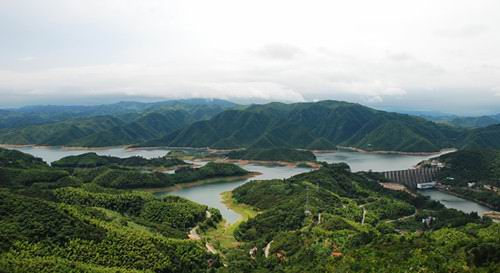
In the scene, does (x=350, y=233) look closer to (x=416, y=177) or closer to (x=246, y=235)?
(x=246, y=235)

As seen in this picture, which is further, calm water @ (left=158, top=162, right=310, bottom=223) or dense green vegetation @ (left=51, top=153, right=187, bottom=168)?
dense green vegetation @ (left=51, top=153, right=187, bottom=168)

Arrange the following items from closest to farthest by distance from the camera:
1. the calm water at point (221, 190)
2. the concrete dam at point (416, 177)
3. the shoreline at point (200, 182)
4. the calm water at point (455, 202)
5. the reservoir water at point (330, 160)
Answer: the calm water at point (221, 190), the calm water at point (455, 202), the reservoir water at point (330, 160), the shoreline at point (200, 182), the concrete dam at point (416, 177)

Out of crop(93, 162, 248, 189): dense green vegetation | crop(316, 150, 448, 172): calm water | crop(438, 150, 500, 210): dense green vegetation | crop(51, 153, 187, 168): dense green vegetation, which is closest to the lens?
crop(438, 150, 500, 210): dense green vegetation

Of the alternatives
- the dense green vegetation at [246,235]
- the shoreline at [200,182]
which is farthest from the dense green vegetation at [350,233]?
the shoreline at [200,182]

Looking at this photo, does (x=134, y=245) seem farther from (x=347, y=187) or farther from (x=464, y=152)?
(x=464, y=152)

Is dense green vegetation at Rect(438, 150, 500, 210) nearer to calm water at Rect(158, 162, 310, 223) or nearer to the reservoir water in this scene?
the reservoir water

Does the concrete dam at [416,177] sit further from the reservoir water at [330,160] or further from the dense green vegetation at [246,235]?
the dense green vegetation at [246,235]

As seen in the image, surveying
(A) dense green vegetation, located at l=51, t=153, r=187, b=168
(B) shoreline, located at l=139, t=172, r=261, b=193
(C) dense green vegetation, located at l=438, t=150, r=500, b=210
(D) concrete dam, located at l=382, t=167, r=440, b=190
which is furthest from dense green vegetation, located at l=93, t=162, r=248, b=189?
(C) dense green vegetation, located at l=438, t=150, r=500, b=210
